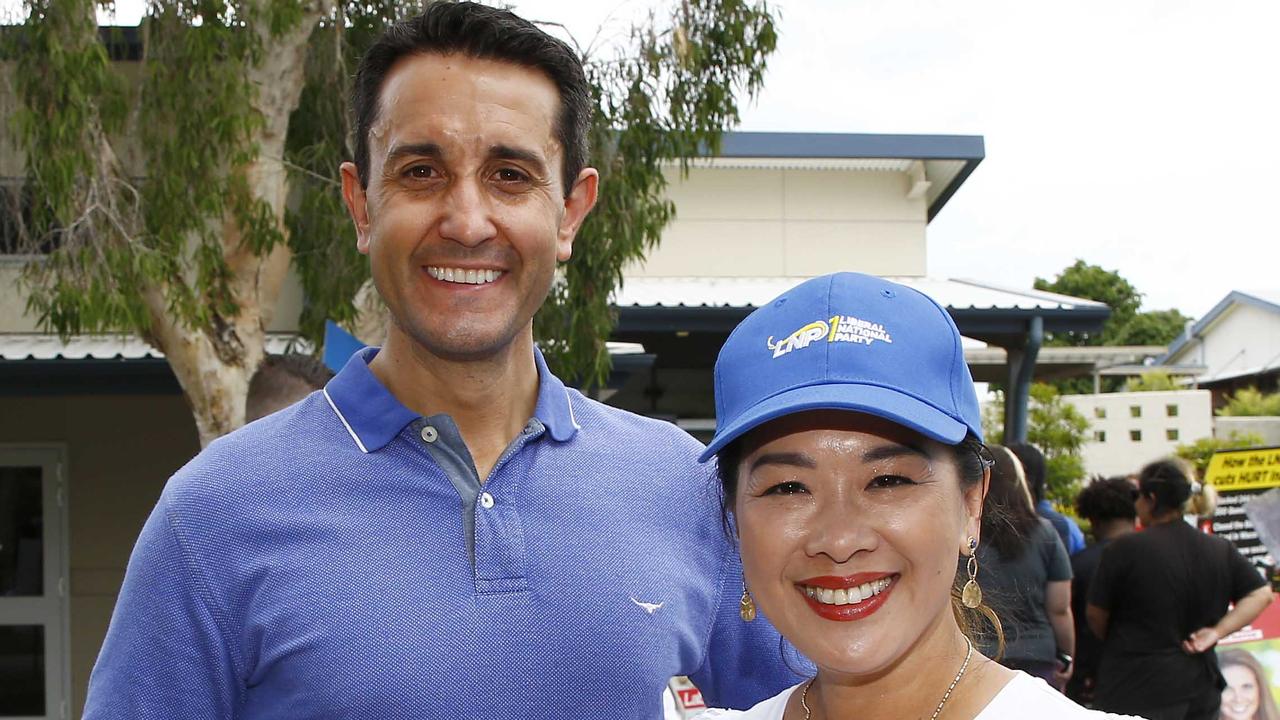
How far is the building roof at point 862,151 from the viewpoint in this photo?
14922 mm

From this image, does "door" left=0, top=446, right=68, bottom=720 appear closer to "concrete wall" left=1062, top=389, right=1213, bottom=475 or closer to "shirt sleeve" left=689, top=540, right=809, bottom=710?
"shirt sleeve" left=689, top=540, right=809, bottom=710

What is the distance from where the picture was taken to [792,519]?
1654 mm

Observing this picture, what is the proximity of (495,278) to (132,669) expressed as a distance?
2.62 feet

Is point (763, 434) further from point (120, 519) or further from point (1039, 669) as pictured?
point (120, 519)

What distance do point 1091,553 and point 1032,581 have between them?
1384mm

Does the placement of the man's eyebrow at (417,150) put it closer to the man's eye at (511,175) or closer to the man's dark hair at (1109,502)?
the man's eye at (511,175)

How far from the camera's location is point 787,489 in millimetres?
1685

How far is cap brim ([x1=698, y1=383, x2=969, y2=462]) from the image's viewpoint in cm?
154

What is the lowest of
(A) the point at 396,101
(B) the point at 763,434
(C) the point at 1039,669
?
(C) the point at 1039,669

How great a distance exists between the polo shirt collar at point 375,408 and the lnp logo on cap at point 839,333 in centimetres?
58

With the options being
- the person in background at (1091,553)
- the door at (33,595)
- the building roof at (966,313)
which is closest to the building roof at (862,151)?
the building roof at (966,313)

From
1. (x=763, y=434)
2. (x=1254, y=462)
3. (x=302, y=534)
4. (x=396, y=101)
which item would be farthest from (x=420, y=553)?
(x=1254, y=462)

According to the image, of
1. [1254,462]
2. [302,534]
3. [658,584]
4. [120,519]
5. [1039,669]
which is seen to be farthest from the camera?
[120,519]

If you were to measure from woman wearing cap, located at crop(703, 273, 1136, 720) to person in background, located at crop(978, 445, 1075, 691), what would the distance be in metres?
3.62
